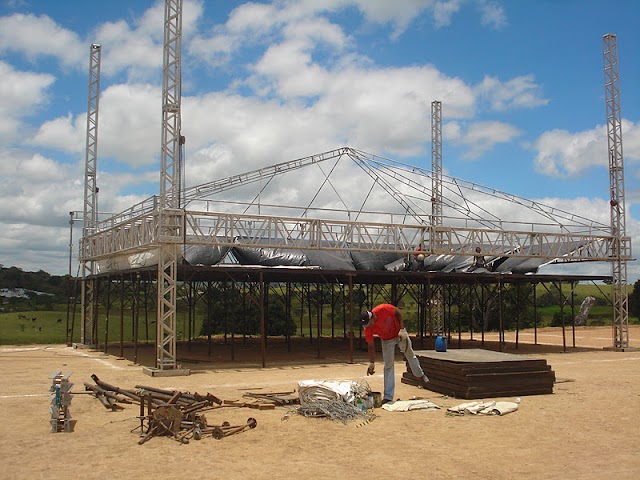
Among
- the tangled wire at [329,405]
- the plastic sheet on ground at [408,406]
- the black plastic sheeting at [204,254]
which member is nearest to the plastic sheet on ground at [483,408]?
the plastic sheet on ground at [408,406]

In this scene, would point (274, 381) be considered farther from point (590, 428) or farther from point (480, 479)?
point (480, 479)

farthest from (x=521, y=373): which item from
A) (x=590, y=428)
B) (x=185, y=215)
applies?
(x=185, y=215)

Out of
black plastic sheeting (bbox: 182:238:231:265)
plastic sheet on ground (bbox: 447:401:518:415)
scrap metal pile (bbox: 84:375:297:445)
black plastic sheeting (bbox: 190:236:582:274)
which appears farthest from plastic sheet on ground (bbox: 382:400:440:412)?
black plastic sheeting (bbox: 182:238:231:265)

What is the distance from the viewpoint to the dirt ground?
8062 mm

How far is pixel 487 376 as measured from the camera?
13320mm

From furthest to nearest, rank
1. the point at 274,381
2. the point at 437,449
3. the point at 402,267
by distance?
the point at 402,267 < the point at 274,381 < the point at 437,449

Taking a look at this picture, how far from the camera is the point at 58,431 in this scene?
10.2 metres

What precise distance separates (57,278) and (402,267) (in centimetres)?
6895

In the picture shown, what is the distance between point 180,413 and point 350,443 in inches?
105

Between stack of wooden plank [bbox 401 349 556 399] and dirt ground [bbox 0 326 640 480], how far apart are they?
30 cm

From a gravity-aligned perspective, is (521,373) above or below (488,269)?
below

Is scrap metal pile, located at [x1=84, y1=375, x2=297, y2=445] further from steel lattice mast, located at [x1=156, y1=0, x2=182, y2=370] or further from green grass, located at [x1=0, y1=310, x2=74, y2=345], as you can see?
green grass, located at [x1=0, y1=310, x2=74, y2=345]

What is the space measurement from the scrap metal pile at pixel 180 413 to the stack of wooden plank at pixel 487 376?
3.42m

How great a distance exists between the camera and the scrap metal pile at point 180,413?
9672 millimetres
